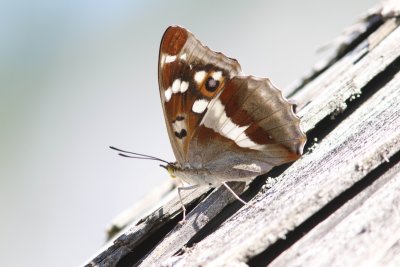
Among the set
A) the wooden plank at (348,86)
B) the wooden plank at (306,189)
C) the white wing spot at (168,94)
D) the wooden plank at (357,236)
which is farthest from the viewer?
the white wing spot at (168,94)

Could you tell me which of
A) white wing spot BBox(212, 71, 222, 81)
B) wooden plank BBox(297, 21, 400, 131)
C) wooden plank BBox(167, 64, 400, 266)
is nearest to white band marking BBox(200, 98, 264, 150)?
white wing spot BBox(212, 71, 222, 81)

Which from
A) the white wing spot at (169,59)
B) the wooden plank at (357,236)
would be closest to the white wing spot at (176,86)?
the white wing spot at (169,59)

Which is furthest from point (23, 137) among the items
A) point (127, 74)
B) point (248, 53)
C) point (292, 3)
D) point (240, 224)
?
point (240, 224)

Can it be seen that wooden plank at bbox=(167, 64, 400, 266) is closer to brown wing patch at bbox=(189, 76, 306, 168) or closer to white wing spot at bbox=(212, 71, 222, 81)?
brown wing patch at bbox=(189, 76, 306, 168)

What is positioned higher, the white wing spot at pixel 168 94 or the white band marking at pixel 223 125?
the white wing spot at pixel 168 94

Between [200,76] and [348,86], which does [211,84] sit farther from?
[348,86]

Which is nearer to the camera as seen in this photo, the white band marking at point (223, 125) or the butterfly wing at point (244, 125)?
the butterfly wing at point (244, 125)

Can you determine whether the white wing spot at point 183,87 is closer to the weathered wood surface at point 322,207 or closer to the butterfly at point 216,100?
the butterfly at point 216,100
